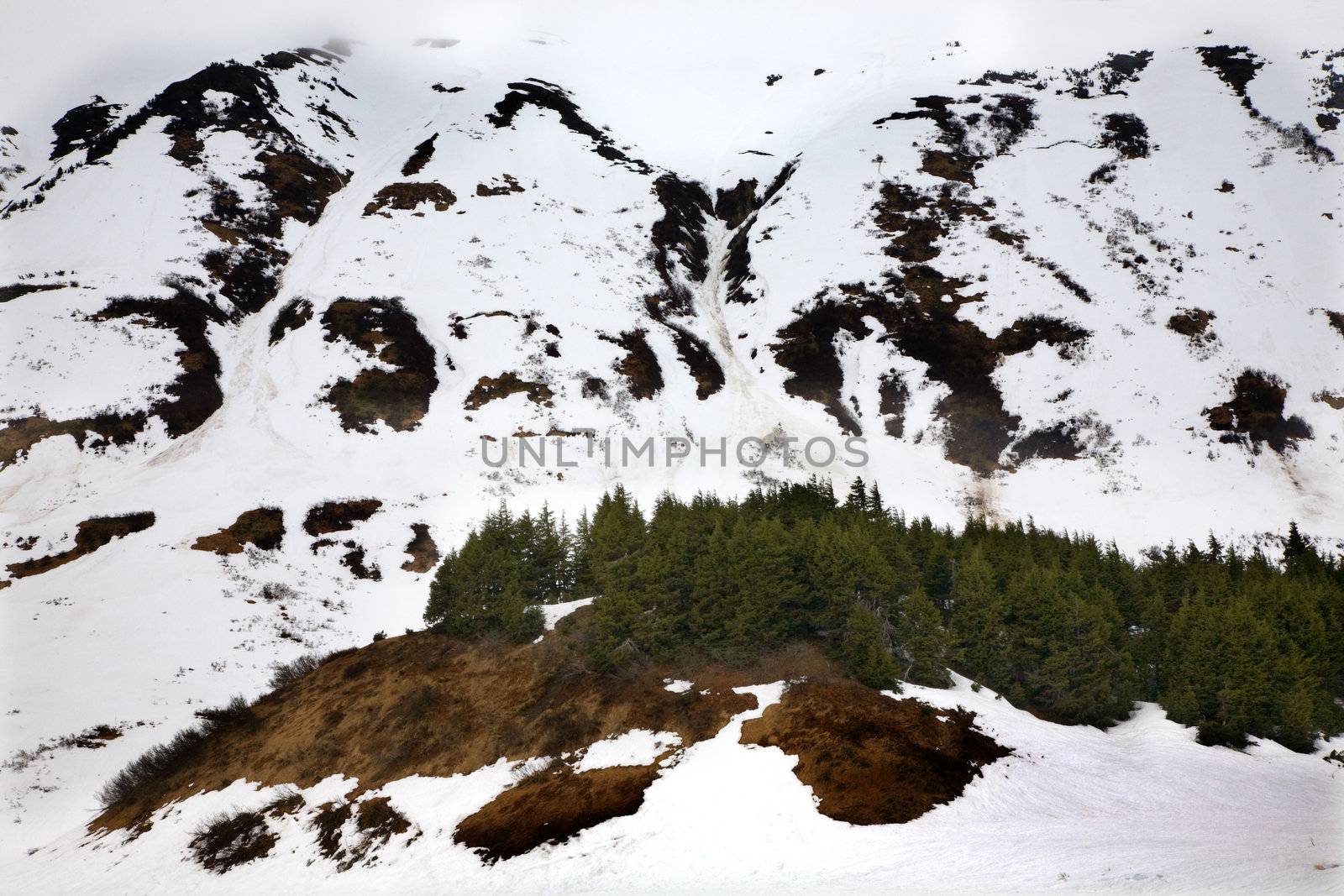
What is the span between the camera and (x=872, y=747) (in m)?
19.9

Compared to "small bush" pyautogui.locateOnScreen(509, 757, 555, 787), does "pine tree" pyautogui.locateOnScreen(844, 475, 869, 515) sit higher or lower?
higher

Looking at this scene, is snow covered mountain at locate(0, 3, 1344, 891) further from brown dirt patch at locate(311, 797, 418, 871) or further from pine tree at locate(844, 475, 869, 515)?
pine tree at locate(844, 475, 869, 515)

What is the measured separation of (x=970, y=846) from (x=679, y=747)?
928cm

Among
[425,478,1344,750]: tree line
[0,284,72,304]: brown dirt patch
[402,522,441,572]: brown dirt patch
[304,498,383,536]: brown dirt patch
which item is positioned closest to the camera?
[425,478,1344,750]: tree line

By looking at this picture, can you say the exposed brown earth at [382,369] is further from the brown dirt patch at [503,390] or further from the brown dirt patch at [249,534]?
the brown dirt patch at [249,534]

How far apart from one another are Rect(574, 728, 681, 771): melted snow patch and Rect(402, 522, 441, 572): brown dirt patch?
2758 cm

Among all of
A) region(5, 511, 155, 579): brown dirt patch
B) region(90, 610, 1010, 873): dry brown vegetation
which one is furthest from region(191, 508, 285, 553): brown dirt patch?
region(90, 610, 1010, 873): dry brown vegetation

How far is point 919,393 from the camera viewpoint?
67.9 meters

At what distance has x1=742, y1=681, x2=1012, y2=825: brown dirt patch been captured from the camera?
17.9 metres

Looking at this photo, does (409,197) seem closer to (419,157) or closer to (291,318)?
(419,157)

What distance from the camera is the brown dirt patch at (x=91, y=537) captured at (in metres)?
39.3

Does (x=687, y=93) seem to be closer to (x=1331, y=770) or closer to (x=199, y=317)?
(x=199, y=317)

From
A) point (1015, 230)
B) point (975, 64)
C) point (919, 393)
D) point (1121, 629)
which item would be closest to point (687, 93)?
point (975, 64)

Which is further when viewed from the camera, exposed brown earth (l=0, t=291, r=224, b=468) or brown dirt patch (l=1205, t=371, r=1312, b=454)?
brown dirt patch (l=1205, t=371, r=1312, b=454)
